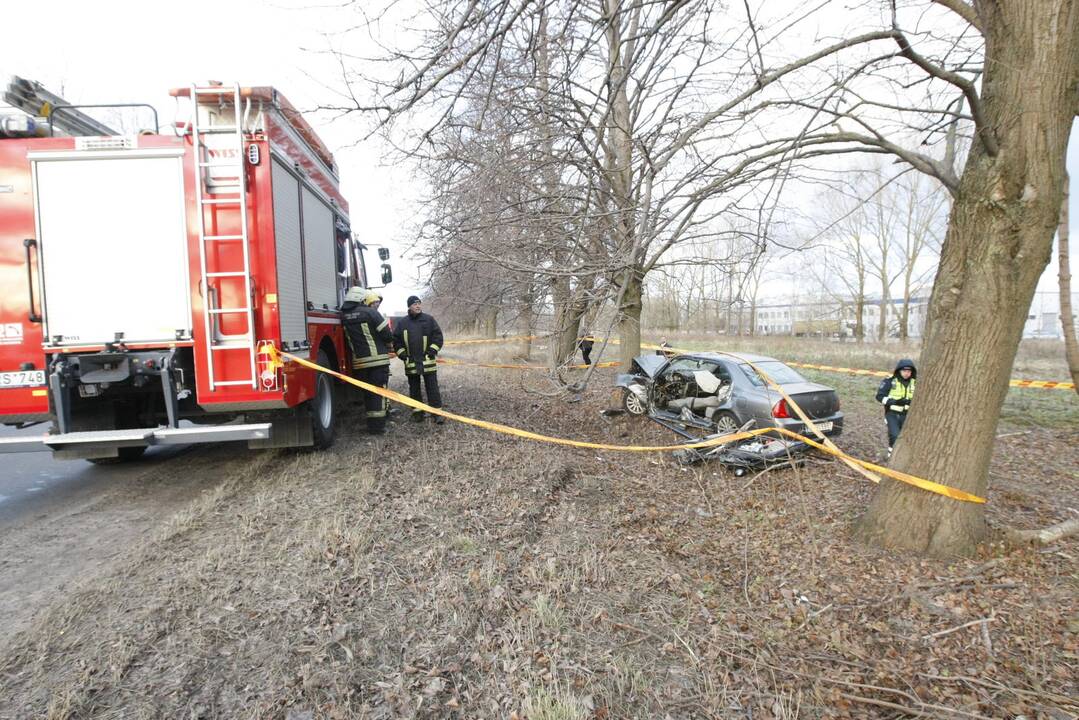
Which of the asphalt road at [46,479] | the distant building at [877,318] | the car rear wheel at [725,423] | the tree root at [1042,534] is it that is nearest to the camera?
the tree root at [1042,534]

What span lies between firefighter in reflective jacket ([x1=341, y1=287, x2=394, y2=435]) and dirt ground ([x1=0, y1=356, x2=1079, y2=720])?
1891 millimetres

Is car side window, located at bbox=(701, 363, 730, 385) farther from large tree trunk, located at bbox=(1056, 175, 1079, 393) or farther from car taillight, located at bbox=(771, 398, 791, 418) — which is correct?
large tree trunk, located at bbox=(1056, 175, 1079, 393)

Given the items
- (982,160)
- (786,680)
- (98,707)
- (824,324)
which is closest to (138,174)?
(98,707)

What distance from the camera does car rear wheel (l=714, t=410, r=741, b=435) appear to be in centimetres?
740

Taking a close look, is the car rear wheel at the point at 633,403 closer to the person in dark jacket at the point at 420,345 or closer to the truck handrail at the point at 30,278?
the person in dark jacket at the point at 420,345

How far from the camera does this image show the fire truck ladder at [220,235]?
187 inches

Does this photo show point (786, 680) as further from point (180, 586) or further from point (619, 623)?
point (180, 586)

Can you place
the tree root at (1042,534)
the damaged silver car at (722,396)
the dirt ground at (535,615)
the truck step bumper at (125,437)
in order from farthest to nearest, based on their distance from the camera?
the damaged silver car at (722,396) → the truck step bumper at (125,437) → the tree root at (1042,534) → the dirt ground at (535,615)

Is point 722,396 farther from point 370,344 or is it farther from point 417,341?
point 370,344

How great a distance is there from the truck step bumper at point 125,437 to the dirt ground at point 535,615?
600 millimetres

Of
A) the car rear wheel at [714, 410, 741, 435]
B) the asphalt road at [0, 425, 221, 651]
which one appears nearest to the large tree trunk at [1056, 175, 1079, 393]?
the car rear wheel at [714, 410, 741, 435]

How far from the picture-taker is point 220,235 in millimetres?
4844

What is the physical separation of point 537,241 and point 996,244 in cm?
489

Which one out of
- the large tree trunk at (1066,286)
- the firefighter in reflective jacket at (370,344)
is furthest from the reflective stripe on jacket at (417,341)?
the large tree trunk at (1066,286)
